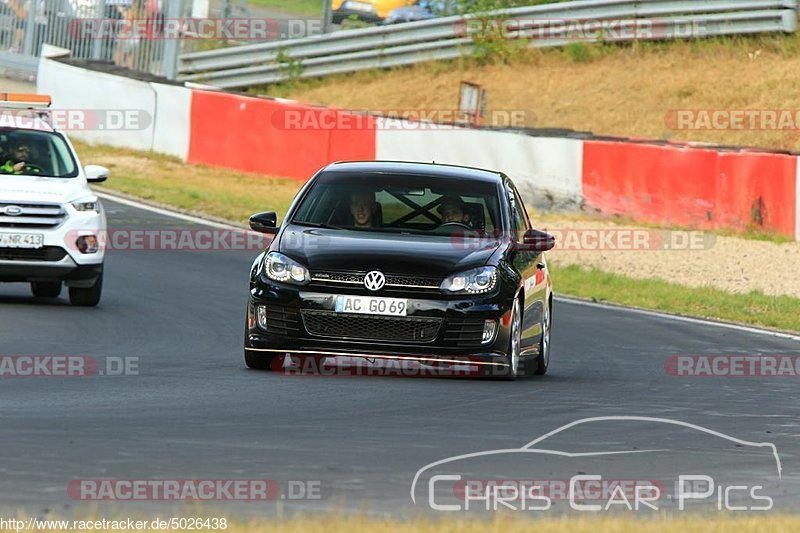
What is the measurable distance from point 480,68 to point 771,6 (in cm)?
699

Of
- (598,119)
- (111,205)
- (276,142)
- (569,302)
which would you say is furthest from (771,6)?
(569,302)

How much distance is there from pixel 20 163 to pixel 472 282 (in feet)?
22.1

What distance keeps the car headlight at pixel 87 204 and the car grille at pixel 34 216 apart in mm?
201

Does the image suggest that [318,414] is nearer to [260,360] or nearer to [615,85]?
[260,360]

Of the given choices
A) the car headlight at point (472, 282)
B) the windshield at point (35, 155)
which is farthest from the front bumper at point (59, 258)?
the car headlight at point (472, 282)

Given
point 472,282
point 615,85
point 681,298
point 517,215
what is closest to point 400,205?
point 517,215

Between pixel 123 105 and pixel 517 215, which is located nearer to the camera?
pixel 517 215

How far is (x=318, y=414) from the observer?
9352 mm

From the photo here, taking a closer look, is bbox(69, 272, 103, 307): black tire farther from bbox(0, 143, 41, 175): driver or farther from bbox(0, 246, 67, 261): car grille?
bbox(0, 143, 41, 175): driver

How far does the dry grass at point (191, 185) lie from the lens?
86.9 feet

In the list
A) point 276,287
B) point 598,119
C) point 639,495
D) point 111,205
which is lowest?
point 639,495

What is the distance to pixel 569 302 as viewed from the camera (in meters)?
18.9

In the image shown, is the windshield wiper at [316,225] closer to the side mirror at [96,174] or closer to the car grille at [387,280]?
the car grille at [387,280]

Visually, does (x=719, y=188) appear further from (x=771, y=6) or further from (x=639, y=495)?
(x=639, y=495)
